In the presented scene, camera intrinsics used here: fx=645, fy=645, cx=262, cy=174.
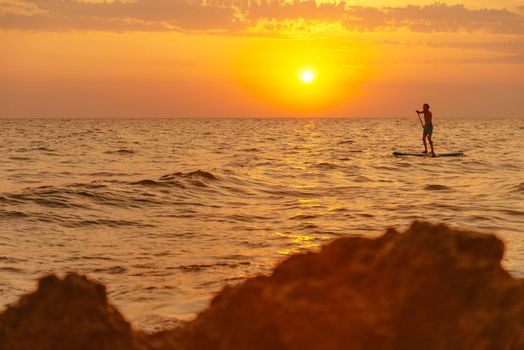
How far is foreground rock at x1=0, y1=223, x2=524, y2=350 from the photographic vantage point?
87.9 inches

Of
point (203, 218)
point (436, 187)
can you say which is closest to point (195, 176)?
A: point (436, 187)

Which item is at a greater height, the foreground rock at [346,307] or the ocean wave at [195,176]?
the foreground rock at [346,307]

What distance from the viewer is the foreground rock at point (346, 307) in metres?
2.23

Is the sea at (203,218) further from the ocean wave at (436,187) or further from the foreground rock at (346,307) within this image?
the foreground rock at (346,307)

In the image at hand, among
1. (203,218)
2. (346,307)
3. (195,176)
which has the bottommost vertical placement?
(195,176)

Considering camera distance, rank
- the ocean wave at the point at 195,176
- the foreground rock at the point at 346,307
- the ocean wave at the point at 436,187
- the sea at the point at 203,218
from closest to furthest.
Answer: the foreground rock at the point at 346,307 < the sea at the point at 203,218 < the ocean wave at the point at 436,187 < the ocean wave at the point at 195,176

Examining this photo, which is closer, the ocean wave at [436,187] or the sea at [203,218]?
the sea at [203,218]

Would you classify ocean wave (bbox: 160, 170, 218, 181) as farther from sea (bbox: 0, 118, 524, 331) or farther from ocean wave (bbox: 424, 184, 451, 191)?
ocean wave (bbox: 424, 184, 451, 191)

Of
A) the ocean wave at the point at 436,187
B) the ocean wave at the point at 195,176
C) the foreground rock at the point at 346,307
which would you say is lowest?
the ocean wave at the point at 195,176

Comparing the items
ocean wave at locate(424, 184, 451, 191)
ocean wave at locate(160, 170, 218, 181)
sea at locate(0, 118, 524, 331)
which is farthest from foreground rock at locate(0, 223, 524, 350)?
ocean wave at locate(160, 170, 218, 181)

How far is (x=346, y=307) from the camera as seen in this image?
89.1 inches

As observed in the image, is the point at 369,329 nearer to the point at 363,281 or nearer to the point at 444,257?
the point at 363,281

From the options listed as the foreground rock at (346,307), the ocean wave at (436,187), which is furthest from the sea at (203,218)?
the foreground rock at (346,307)

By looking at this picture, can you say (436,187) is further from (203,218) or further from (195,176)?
(203,218)
